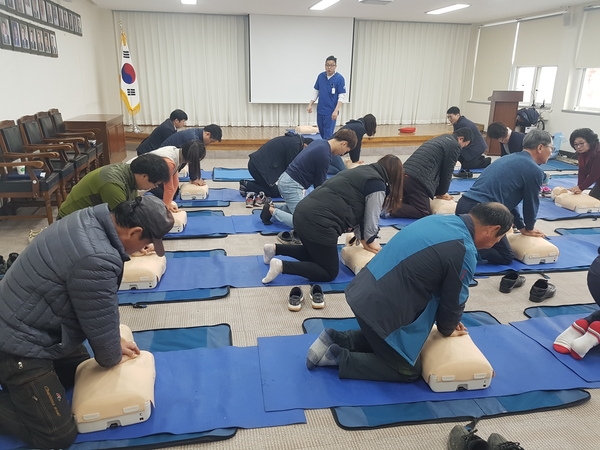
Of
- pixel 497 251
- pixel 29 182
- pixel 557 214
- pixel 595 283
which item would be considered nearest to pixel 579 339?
pixel 595 283

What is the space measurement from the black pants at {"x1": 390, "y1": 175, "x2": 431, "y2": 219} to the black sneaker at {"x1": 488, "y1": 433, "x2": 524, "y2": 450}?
106 inches

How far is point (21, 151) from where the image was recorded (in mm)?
4297

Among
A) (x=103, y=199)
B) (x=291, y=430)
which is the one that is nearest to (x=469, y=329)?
(x=291, y=430)

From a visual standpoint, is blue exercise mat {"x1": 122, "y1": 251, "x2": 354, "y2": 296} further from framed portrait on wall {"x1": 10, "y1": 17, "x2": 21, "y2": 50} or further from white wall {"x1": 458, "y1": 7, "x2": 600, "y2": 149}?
white wall {"x1": 458, "y1": 7, "x2": 600, "y2": 149}

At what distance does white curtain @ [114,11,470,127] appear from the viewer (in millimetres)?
8406

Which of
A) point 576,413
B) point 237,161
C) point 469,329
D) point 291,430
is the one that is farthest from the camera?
point 237,161

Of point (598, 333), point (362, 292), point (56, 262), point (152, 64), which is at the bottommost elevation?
point (598, 333)

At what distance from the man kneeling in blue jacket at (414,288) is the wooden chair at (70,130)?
4584mm

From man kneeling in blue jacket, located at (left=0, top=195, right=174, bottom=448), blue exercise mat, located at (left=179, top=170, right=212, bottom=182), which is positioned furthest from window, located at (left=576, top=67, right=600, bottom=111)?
man kneeling in blue jacket, located at (left=0, top=195, right=174, bottom=448)

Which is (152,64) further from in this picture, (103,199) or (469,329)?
(469,329)

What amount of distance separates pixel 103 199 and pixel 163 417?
1.51 meters

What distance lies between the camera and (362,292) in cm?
192

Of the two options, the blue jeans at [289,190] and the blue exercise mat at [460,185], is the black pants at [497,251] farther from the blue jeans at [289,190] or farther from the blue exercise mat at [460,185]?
the blue exercise mat at [460,185]

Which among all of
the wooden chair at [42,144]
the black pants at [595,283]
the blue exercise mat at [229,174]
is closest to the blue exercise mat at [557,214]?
the black pants at [595,283]
